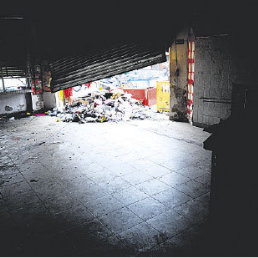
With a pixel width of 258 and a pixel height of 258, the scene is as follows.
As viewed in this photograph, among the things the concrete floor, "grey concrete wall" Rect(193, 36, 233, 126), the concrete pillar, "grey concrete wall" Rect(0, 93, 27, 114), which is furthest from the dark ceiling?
"grey concrete wall" Rect(0, 93, 27, 114)

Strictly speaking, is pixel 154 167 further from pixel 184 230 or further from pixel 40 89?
pixel 40 89

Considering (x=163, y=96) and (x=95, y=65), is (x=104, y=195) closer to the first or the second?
(x=95, y=65)

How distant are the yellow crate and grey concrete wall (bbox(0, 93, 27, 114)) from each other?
7187mm

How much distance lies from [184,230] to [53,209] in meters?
2.31

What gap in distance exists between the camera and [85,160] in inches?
261

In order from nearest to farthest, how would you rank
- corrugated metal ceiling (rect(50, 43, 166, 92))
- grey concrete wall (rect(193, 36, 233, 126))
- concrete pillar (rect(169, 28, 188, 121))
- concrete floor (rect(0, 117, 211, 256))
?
concrete floor (rect(0, 117, 211, 256))
corrugated metal ceiling (rect(50, 43, 166, 92))
grey concrete wall (rect(193, 36, 233, 126))
concrete pillar (rect(169, 28, 188, 121))

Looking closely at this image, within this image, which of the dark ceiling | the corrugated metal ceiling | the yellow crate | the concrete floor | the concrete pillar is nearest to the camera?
the concrete floor

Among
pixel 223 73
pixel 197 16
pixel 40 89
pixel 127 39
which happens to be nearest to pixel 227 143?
pixel 127 39

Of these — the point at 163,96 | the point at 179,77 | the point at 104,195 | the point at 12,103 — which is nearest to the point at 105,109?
the point at 163,96

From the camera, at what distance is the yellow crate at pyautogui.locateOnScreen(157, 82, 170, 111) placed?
39.8 ft

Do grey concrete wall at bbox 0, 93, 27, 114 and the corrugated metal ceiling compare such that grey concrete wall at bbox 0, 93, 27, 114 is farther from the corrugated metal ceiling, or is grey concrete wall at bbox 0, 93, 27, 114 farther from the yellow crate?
the corrugated metal ceiling

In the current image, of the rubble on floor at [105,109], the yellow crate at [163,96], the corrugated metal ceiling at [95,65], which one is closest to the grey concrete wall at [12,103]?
the rubble on floor at [105,109]

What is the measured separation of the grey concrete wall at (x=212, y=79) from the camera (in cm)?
838

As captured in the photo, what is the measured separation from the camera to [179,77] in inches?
396
